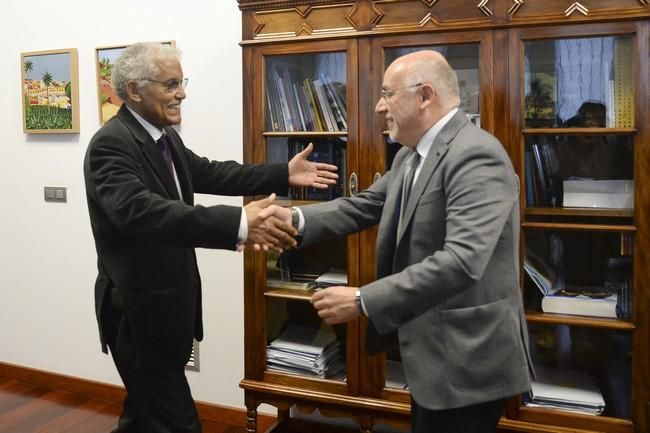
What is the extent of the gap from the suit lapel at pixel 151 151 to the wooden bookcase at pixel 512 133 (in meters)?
0.52

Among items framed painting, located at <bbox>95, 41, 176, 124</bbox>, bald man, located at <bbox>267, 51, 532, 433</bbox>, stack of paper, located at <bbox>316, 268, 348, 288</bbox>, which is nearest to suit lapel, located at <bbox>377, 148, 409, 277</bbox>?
bald man, located at <bbox>267, 51, 532, 433</bbox>

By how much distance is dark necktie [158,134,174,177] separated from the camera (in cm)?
204

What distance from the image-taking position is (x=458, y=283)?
1.51 metres

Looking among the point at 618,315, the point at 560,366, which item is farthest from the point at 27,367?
the point at 618,315

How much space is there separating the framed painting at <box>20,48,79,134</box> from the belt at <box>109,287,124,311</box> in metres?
1.64

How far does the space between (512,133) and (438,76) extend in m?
0.56

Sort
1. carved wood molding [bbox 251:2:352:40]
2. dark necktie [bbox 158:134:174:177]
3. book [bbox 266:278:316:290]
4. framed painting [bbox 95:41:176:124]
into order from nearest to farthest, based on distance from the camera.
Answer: dark necktie [bbox 158:134:174:177]
carved wood molding [bbox 251:2:352:40]
book [bbox 266:278:316:290]
framed painting [bbox 95:41:176:124]

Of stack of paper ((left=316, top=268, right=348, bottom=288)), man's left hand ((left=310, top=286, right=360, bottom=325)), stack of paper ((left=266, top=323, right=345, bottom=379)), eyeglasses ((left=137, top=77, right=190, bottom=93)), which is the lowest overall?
stack of paper ((left=266, top=323, right=345, bottom=379))

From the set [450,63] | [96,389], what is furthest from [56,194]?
[450,63]

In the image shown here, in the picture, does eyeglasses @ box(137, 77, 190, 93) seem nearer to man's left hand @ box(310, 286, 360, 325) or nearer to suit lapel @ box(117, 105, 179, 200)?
suit lapel @ box(117, 105, 179, 200)

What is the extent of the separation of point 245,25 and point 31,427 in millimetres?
2200

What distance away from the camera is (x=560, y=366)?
2316 millimetres

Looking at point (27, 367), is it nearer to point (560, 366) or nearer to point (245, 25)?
point (245, 25)

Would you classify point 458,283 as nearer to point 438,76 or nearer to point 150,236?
point 438,76
